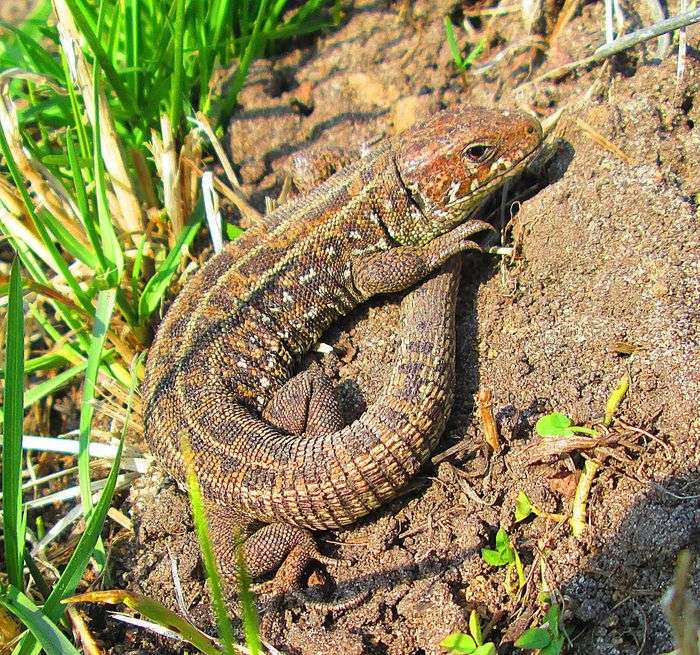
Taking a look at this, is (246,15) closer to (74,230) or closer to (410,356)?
(74,230)

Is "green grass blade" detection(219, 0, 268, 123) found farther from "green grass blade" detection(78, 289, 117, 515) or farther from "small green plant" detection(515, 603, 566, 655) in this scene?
"small green plant" detection(515, 603, 566, 655)

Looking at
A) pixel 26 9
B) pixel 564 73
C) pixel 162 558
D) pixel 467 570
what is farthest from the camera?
pixel 26 9

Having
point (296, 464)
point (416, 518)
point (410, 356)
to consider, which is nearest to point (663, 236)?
point (410, 356)

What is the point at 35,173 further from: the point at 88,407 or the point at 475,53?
the point at 475,53

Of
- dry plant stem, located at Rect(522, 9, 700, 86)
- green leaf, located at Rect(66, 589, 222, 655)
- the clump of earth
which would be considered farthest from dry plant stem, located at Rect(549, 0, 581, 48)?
green leaf, located at Rect(66, 589, 222, 655)

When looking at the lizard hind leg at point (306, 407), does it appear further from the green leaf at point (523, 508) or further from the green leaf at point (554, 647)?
the green leaf at point (554, 647)
